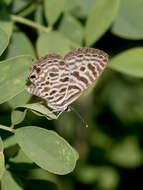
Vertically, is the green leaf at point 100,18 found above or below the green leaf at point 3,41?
below

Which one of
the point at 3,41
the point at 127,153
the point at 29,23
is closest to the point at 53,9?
the point at 29,23

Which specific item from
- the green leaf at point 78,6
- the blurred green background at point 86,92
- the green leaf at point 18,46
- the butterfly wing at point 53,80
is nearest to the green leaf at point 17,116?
the blurred green background at point 86,92

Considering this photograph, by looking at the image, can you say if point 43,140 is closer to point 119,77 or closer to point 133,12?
point 133,12

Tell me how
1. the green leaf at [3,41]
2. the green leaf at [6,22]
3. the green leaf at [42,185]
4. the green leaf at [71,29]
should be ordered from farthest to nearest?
the green leaf at [71,29] → the green leaf at [6,22] → the green leaf at [42,185] → the green leaf at [3,41]

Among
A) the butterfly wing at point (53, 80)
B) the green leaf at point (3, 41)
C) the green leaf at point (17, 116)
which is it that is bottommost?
the butterfly wing at point (53, 80)

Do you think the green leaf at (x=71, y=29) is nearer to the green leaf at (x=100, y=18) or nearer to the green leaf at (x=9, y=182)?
the green leaf at (x=100, y=18)

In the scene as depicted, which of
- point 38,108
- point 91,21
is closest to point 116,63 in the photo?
point 91,21

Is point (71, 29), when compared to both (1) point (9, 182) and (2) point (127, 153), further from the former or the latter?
(2) point (127, 153)

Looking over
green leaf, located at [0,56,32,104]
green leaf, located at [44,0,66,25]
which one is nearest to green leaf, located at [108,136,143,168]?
green leaf, located at [44,0,66,25]
